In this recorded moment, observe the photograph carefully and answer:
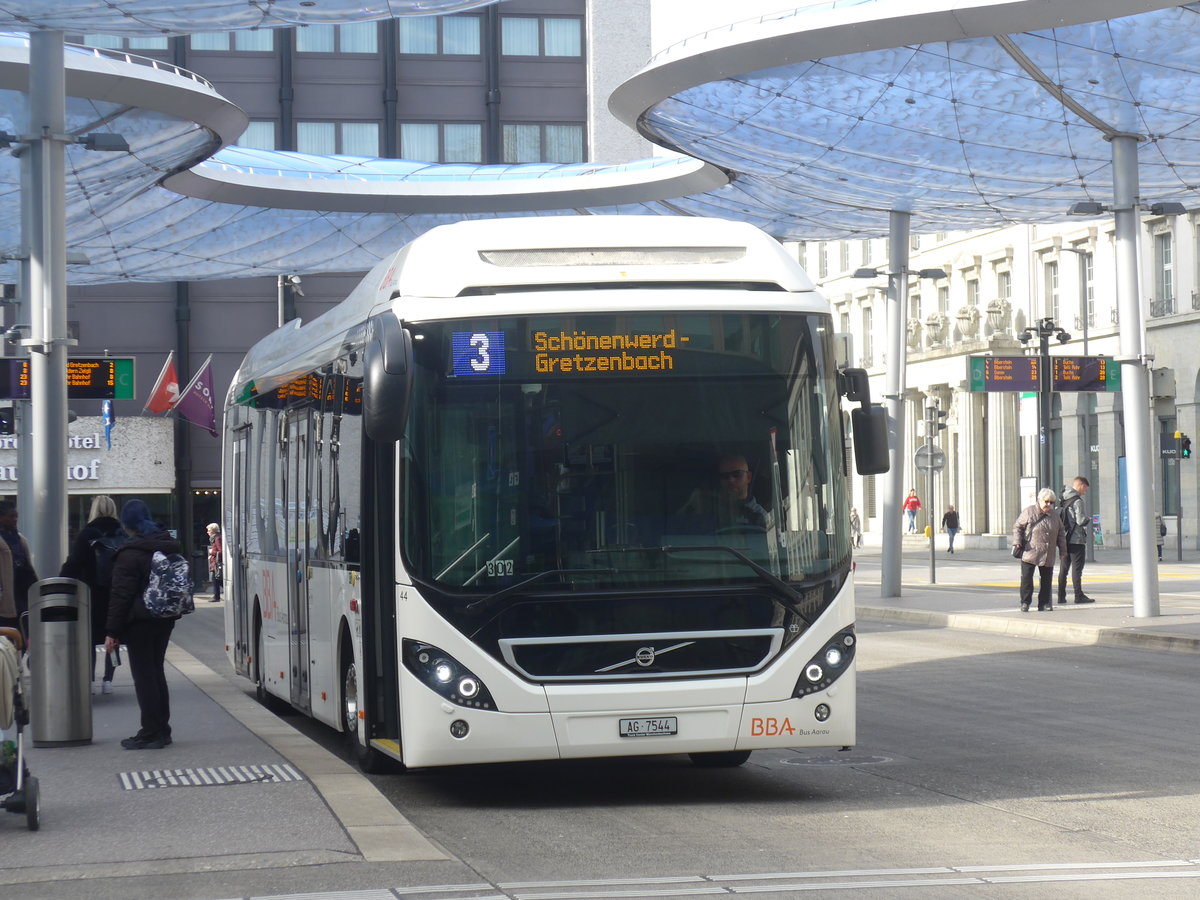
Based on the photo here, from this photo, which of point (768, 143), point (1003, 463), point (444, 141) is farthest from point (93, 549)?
point (1003, 463)

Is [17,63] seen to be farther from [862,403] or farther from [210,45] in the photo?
[210,45]

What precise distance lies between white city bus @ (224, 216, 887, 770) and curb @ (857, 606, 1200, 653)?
11.4 metres

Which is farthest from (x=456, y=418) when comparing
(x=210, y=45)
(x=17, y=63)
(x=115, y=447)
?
(x=210, y=45)

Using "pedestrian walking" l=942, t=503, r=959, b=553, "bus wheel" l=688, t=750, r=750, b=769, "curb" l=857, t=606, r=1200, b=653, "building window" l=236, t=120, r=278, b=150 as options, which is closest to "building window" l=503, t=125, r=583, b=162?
"building window" l=236, t=120, r=278, b=150

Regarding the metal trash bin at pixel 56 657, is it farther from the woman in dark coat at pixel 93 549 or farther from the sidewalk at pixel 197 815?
the woman in dark coat at pixel 93 549

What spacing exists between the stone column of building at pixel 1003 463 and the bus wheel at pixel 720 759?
51.8m

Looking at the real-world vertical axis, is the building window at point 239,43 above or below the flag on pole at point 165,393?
above

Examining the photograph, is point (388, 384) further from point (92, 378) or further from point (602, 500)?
point (92, 378)

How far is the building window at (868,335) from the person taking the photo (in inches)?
2938

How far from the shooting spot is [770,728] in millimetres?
9477

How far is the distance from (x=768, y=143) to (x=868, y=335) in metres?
49.4

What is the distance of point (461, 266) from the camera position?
973cm

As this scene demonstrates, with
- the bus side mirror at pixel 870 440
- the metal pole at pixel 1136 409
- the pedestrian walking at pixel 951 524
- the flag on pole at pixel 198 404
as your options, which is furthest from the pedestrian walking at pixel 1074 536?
the pedestrian walking at pixel 951 524

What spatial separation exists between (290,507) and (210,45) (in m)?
41.4
